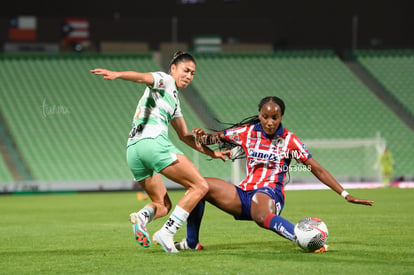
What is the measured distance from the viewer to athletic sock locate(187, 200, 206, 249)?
6.79 meters

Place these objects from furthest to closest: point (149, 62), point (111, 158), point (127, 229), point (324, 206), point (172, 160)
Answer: point (149, 62), point (111, 158), point (324, 206), point (127, 229), point (172, 160)

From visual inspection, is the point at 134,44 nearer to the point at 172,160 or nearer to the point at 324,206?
the point at 324,206

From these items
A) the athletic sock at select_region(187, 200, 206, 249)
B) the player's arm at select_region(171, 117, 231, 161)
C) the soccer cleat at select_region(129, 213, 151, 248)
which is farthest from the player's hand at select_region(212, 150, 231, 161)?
the soccer cleat at select_region(129, 213, 151, 248)

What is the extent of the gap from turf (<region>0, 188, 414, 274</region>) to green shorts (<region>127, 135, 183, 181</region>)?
33.5 inches

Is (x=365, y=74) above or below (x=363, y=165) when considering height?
above

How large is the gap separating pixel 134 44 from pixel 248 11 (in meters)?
4.72

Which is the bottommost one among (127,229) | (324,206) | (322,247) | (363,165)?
(363,165)

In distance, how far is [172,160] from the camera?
637 cm

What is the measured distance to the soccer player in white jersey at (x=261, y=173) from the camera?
22.2ft

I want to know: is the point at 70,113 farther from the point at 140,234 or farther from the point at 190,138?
the point at 140,234

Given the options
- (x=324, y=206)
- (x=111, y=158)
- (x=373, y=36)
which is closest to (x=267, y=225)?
(x=324, y=206)

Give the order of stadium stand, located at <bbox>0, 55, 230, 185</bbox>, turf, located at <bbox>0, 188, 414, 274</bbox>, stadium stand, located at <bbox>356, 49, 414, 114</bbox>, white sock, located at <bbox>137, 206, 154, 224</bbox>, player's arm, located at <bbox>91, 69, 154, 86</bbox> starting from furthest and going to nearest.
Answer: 1. stadium stand, located at <bbox>356, 49, 414, 114</bbox>
2. stadium stand, located at <bbox>0, 55, 230, 185</bbox>
3. white sock, located at <bbox>137, 206, 154, 224</bbox>
4. player's arm, located at <bbox>91, 69, 154, 86</bbox>
5. turf, located at <bbox>0, 188, 414, 274</bbox>

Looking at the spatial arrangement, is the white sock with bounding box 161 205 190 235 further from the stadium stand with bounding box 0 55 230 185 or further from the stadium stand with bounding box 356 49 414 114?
the stadium stand with bounding box 356 49 414 114

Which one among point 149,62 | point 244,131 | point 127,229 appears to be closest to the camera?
point 244,131
